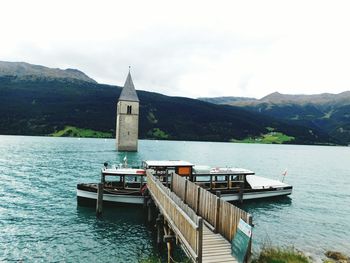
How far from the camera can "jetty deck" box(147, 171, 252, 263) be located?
44.0 feet

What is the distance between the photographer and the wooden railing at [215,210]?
47.9ft

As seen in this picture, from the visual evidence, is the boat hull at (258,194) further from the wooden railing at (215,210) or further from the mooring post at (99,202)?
the mooring post at (99,202)

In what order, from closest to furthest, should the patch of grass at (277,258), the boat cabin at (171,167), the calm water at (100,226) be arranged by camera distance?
the patch of grass at (277,258) → the calm water at (100,226) → the boat cabin at (171,167)

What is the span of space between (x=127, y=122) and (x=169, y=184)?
75.2 meters

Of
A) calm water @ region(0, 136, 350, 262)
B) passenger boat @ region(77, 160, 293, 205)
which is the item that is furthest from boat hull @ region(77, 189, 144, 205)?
calm water @ region(0, 136, 350, 262)

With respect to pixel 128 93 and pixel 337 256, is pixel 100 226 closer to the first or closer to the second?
pixel 337 256

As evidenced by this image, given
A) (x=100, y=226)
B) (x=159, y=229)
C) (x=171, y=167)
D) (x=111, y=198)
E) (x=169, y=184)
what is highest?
(x=171, y=167)

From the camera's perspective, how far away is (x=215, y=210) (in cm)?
1723

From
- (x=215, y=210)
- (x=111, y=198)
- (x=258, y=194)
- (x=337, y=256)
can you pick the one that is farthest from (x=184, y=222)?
(x=258, y=194)

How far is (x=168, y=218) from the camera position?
63.9 feet

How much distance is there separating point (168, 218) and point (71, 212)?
51.9 feet

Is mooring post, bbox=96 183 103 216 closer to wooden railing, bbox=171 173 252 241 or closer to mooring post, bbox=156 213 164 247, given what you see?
mooring post, bbox=156 213 164 247

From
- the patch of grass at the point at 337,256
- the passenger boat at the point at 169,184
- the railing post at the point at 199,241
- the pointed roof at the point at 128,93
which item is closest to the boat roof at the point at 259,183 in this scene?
the passenger boat at the point at 169,184

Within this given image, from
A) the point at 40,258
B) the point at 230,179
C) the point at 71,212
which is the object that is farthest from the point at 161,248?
the point at 230,179
